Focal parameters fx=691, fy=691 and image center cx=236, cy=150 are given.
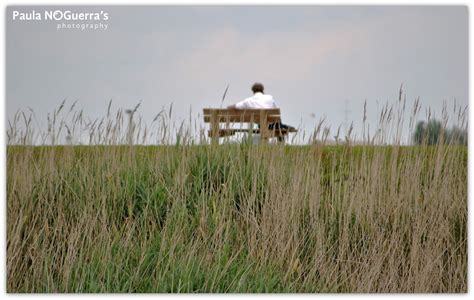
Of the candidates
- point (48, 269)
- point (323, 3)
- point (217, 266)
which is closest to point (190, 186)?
point (217, 266)

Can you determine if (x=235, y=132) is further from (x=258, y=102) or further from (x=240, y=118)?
(x=258, y=102)

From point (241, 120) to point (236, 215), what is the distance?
0.68 m

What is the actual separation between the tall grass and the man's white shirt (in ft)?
0.69

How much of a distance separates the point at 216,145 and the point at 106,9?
2.91 ft

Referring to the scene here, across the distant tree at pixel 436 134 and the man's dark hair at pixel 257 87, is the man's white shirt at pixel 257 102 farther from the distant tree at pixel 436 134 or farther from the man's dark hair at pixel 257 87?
the distant tree at pixel 436 134

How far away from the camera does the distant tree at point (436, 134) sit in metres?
3.50

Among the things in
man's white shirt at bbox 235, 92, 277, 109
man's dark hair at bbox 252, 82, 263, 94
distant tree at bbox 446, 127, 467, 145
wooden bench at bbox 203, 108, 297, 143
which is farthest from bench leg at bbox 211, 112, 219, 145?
distant tree at bbox 446, 127, 467, 145

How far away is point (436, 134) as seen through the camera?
355 cm

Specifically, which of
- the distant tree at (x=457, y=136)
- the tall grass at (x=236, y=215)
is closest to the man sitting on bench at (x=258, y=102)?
the tall grass at (x=236, y=215)

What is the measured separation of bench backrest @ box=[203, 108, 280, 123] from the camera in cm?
355

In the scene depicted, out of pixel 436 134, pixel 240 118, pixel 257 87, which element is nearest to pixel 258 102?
pixel 257 87

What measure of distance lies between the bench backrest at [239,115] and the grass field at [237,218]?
16 cm

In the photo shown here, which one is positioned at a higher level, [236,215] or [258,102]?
[258,102]

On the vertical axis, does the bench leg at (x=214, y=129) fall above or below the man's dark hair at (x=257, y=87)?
below
